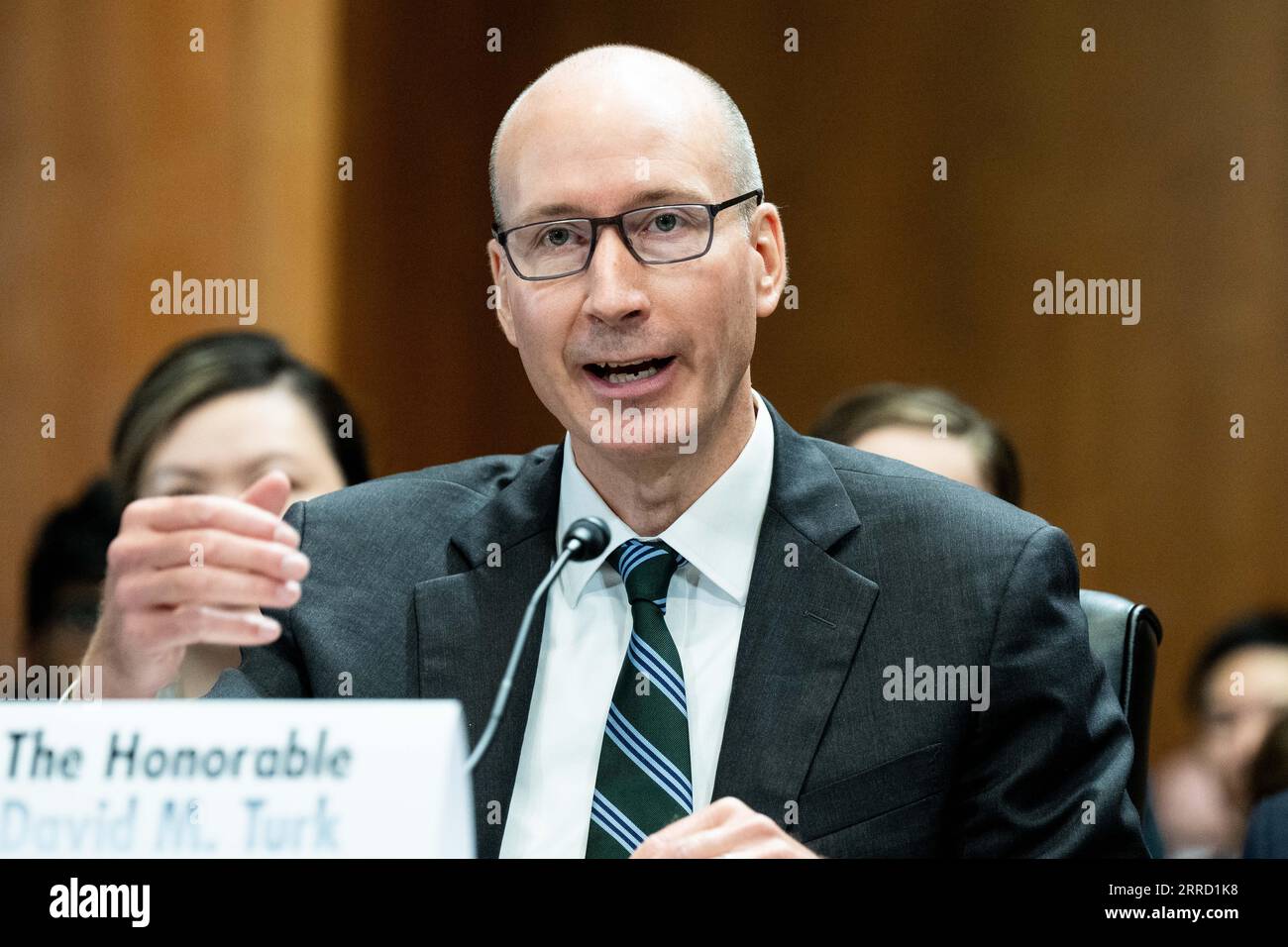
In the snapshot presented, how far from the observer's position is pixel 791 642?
1591 mm

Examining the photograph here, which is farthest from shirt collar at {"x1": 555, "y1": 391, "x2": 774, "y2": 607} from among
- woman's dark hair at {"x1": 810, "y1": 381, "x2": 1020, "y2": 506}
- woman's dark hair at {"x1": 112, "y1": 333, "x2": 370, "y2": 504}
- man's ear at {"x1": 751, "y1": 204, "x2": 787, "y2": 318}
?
woman's dark hair at {"x1": 112, "y1": 333, "x2": 370, "y2": 504}

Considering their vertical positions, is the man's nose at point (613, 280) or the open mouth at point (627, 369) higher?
the man's nose at point (613, 280)

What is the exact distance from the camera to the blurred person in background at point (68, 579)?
2828mm

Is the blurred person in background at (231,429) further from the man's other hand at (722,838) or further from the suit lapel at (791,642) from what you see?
the man's other hand at (722,838)

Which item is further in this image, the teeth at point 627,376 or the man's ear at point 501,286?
the man's ear at point 501,286

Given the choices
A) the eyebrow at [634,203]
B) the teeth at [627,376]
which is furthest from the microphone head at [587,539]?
the eyebrow at [634,203]

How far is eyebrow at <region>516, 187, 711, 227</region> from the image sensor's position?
5.49 feet

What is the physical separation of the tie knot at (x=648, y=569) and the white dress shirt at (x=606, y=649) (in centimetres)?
2

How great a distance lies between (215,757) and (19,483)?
2586mm

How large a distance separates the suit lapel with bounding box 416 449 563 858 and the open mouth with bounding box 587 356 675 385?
203 mm

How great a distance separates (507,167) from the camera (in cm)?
178

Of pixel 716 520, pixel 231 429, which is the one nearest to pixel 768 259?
pixel 716 520

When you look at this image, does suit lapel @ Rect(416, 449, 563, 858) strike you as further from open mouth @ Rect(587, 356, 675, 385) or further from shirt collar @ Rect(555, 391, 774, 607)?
open mouth @ Rect(587, 356, 675, 385)
